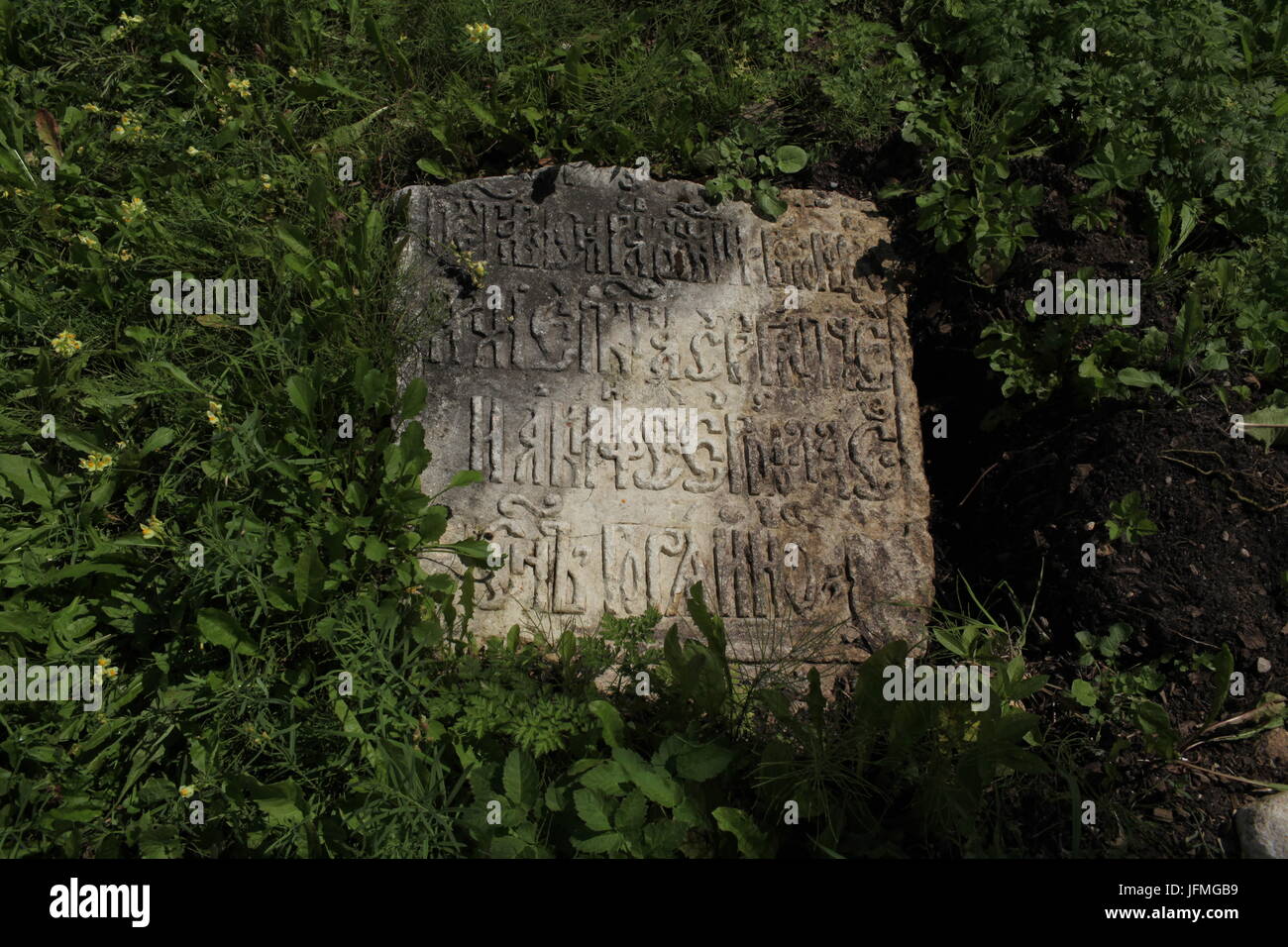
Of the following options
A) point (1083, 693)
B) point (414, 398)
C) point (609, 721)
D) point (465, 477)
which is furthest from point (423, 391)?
point (1083, 693)

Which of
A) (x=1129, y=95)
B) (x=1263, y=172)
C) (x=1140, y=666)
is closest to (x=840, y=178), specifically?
(x=1129, y=95)

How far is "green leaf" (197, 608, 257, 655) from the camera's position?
2721mm

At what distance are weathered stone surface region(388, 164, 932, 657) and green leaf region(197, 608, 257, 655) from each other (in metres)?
0.68

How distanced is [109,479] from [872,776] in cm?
254

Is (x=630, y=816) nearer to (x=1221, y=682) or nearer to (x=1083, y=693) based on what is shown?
(x=1083, y=693)

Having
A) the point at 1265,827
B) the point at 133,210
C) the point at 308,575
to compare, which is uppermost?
the point at 133,210

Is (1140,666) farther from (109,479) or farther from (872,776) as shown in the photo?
(109,479)

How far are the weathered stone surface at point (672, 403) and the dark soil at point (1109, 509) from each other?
212mm

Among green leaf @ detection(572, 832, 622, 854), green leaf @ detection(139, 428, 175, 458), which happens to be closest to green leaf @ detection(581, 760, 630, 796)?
green leaf @ detection(572, 832, 622, 854)

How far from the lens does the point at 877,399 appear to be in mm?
3482

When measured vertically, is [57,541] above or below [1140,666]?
above

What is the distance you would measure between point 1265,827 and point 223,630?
2861mm

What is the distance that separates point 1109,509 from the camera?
309 centimetres

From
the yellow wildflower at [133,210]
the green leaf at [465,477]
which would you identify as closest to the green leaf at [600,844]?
the green leaf at [465,477]
